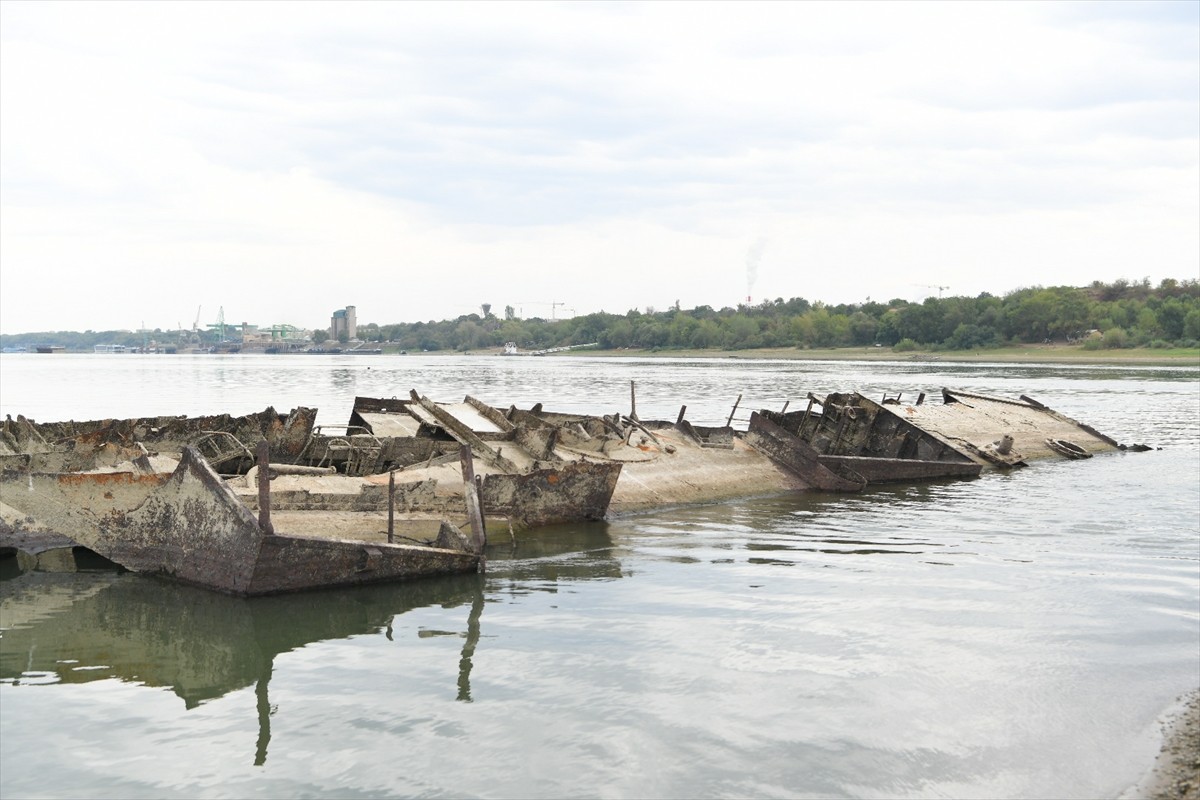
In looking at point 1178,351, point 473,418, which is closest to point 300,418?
point 473,418

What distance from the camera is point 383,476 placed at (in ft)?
47.7

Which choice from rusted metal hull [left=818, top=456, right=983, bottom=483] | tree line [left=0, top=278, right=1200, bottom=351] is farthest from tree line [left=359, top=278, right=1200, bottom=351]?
rusted metal hull [left=818, top=456, right=983, bottom=483]

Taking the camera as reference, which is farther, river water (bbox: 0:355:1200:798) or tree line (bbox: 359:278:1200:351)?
tree line (bbox: 359:278:1200:351)

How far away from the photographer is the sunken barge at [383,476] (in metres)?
11.7

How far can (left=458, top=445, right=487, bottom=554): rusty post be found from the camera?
13.1m

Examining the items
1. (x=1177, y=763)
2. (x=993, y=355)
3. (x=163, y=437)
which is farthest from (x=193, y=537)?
(x=993, y=355)

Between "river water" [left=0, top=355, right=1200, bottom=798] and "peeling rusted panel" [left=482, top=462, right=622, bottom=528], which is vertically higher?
"peeling rusted panel" [left=482, top=462, right=622, bottom=528]

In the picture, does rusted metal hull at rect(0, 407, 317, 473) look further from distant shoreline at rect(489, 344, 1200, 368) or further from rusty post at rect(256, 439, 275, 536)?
distant shoreline at rect(489, 344, 1200, 368)

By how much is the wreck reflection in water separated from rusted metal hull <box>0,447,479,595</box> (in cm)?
25

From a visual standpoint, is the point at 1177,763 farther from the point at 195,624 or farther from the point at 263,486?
the point at 195,624

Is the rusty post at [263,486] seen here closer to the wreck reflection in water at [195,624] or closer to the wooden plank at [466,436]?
the wreck reflection in water at [195,624]

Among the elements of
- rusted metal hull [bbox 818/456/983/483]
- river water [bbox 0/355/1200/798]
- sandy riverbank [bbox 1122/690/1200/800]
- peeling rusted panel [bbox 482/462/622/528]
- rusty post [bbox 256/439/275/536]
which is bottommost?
river water [bbox 0/355/1200/798]

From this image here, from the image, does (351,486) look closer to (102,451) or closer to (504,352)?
(102,451)

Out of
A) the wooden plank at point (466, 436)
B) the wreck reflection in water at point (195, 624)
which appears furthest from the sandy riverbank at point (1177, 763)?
the wooden plank at point (466, 436)
